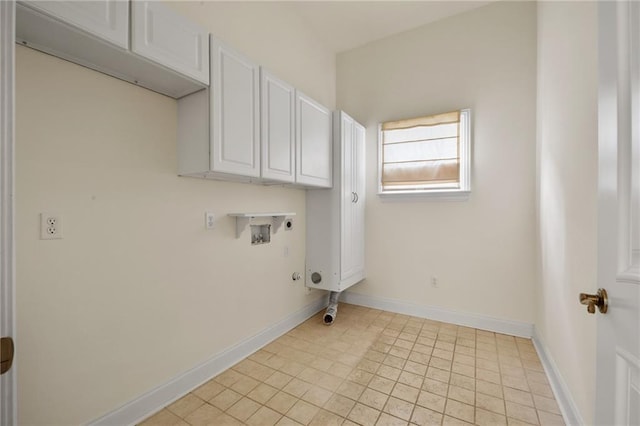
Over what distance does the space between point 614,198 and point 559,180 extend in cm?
140

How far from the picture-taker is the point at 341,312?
3326 mm

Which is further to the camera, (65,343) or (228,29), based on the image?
(228,29)

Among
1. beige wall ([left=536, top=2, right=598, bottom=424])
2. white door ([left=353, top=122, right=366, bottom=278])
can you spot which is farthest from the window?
beige wall ([left=536, top=2, right=598, bottom=424])

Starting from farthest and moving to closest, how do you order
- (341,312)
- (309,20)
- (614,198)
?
(341,312) < (309,20) < (614,198)

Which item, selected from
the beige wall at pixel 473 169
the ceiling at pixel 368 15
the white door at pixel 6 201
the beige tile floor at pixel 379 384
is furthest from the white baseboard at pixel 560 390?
the ceiling at pixel 368 15

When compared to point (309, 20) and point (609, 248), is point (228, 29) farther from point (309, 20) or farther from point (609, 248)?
point (609, 248)

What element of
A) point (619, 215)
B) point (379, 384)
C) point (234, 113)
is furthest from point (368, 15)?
point (379, 384)

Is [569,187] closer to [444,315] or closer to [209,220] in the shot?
[444,315]

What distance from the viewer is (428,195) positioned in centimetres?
A: 310

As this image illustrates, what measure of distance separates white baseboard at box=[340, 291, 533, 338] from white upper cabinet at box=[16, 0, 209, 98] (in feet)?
9.60

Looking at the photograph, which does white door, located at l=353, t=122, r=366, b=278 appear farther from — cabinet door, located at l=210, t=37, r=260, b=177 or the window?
cabinet door, located at l=210, t=37, r=260, b=177

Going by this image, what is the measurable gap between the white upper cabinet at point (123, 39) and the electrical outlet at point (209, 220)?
2.72ft

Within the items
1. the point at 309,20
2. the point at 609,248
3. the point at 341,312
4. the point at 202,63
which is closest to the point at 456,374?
the point at 341,312

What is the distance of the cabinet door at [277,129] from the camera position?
2.09 m
